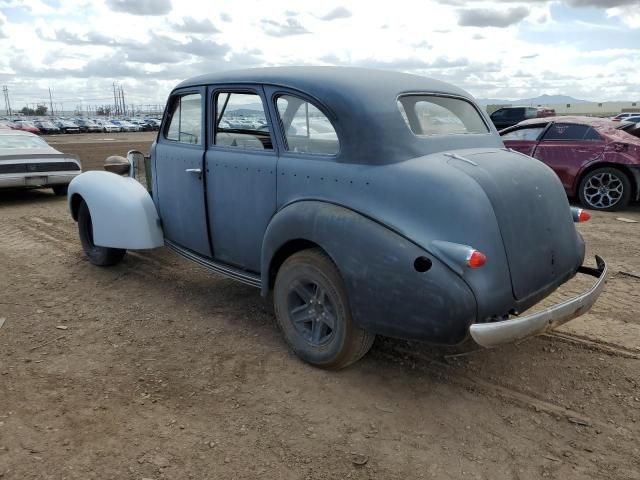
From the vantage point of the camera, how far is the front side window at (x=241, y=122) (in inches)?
145

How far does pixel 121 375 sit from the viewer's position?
11.0ft

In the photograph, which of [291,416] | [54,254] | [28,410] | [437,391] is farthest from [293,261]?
[54,254]

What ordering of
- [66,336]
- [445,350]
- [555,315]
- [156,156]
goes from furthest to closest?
[156,156]
[66,336]
[445,350]
[555,315]

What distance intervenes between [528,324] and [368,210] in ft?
3.38

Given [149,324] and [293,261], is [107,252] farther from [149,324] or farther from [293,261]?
[293,261]

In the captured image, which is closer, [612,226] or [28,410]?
[28,410]

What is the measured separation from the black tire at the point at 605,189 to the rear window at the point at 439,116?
5407 mm

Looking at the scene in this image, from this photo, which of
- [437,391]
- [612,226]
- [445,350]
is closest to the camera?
[437,391]

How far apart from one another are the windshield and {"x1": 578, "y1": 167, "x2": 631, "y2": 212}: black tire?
987 cm

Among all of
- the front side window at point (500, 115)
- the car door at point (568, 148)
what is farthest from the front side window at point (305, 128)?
the front side window at point (500, 115)

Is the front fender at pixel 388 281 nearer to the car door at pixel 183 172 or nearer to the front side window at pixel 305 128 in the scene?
the front side window at pixel 305 128

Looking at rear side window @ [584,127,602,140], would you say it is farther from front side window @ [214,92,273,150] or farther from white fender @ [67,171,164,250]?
white fender @ [67,171,164,250]

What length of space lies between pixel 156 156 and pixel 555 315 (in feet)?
11.6

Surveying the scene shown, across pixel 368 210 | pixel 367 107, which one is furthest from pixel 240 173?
pixel 368 210
